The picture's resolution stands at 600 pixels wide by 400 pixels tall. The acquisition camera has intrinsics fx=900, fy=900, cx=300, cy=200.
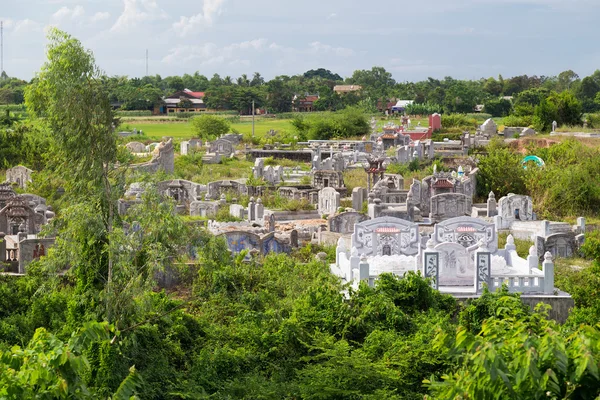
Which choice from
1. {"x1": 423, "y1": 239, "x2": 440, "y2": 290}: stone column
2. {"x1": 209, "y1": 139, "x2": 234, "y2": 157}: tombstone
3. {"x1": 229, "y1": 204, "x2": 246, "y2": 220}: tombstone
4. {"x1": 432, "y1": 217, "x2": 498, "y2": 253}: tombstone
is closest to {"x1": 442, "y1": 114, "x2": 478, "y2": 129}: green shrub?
{"x1": 209, "y1": 139, "x2": 234, "y2": 157}: tombstone

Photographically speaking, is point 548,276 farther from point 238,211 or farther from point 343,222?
point 238,211

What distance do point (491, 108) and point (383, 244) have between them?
75019 mm

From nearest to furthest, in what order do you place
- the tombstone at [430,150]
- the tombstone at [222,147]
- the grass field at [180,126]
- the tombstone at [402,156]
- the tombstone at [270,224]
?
1. the tombstone at [270,224]
2. the tombstone at [402,156]
3. the tombstone at [430,150]
4. the tombstone at [222,147]
5. the grass field at [180,126]

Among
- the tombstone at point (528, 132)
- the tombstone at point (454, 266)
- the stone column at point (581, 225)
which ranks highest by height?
the tombstone at point (528, 132)

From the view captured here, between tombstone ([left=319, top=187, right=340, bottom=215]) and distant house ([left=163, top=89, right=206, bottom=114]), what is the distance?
72226 mm

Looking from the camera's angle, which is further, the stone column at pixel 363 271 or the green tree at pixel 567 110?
the green tree at pixel 567 110

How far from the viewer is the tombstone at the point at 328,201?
3406 centimetres

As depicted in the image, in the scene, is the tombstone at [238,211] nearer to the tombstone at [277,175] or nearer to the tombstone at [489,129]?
the tombstone at [277,175]

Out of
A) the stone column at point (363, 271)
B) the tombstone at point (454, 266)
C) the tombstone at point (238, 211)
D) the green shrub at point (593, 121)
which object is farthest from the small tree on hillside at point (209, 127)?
the stone column at point (363, 271)

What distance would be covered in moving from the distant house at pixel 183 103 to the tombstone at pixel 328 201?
72226mm

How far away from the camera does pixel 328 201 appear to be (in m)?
34.5

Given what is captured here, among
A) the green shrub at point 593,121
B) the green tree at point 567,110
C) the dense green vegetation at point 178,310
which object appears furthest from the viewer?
the green shrub at point 593,121

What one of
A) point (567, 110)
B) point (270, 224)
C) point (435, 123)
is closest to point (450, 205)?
point (270, 224)

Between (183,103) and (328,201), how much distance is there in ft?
245
